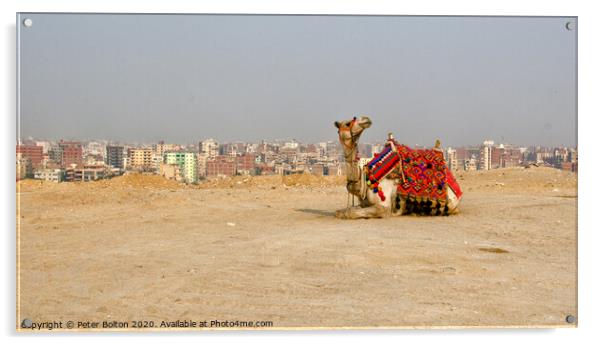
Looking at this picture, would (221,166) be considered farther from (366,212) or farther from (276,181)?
(366,212)

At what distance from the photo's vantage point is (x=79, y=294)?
6.51 m

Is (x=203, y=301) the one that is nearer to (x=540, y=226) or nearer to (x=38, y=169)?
(x=38, y=169)

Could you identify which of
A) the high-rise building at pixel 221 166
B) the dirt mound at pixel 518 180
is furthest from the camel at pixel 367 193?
the high-rise building at pixel 221 166

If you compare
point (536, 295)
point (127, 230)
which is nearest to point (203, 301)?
point (536, 295)

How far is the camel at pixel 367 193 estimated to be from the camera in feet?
33.8

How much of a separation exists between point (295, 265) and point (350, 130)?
11.1 ft

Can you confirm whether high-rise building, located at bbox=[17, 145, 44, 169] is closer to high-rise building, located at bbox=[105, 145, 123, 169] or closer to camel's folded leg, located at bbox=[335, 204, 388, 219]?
camel's folded leg, located at bbox=[335, 204, 388, 219]

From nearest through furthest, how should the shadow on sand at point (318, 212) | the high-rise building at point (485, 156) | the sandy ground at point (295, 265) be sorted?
1. the sandy ground at point (295, 265)
2. the shadow on sand at point (318, 212)
3. the high-rise building at point (485, 156)

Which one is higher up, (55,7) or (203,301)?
(55,7)

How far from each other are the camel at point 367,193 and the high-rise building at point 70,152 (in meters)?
4.45

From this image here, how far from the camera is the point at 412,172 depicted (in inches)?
446

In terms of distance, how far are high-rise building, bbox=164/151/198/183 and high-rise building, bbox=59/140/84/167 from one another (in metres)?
3.57

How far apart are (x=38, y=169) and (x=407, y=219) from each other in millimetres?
5575

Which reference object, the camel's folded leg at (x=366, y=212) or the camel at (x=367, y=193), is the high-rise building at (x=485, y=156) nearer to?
the camel at (x=367, y=193)
